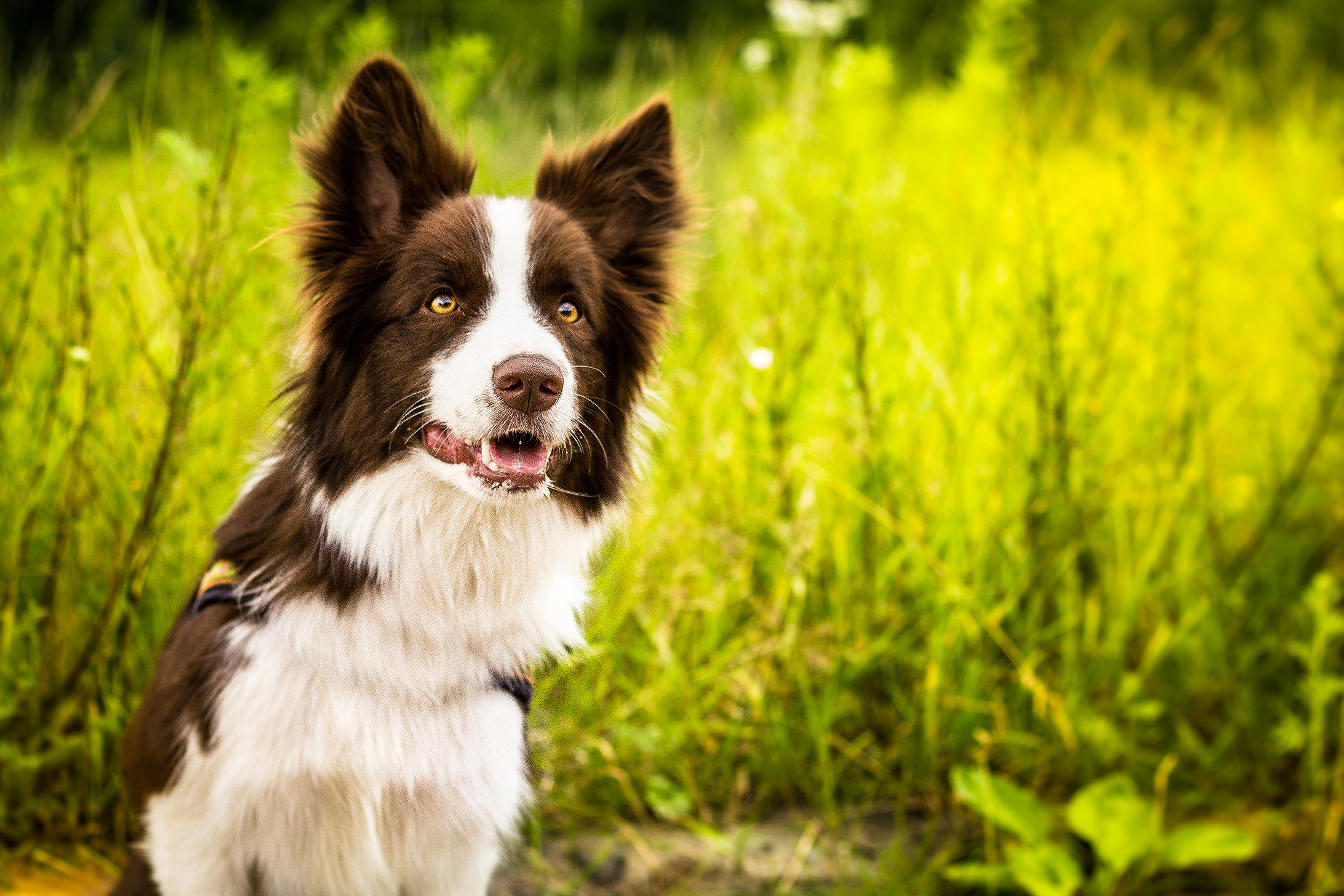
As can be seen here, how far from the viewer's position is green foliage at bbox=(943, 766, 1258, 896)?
9.29 ft

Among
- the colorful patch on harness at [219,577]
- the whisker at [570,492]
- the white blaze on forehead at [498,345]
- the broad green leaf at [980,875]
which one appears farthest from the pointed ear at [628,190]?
the broad green leaf at [980,875]

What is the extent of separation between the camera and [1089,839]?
3.10 meters

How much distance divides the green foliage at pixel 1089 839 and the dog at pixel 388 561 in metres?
1.48

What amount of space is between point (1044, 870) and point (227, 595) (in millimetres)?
2353

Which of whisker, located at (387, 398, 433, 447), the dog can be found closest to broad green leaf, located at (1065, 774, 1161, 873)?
the dog

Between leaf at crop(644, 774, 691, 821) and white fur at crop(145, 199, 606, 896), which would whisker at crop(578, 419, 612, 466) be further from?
leaf at crop(644, 774, 691, 821)

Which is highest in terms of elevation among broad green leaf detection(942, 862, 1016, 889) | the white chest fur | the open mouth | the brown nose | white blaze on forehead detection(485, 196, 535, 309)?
white blaze on forehead detection(485, 196, 535, 309)

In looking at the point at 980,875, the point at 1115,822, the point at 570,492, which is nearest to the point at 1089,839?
the point at 1115,822

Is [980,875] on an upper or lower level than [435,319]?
lower

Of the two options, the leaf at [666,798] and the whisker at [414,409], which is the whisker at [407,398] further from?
the leaf at [666,798]

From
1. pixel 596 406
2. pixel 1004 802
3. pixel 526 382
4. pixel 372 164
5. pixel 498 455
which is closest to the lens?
pixel 526 382

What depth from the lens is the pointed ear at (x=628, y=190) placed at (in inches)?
94.9

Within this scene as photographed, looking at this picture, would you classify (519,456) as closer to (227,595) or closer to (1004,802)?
(227,595)

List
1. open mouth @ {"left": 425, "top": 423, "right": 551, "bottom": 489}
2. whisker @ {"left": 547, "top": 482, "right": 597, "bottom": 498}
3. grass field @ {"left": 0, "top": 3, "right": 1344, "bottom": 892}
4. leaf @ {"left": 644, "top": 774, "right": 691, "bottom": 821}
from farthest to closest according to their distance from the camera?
leaf @ {"left": 644, "top": 774, "right": 691, "bottom": 821}, grass field @ {"left": 0, "top": 3, "right": 1344, "bottom": 892}, whisker @ {"left": 547, "top": 482, "right": 597, "bottom": 498}, open mouth @ {"left": 425, "top": 423, "right": 551, "bottom": 489}
